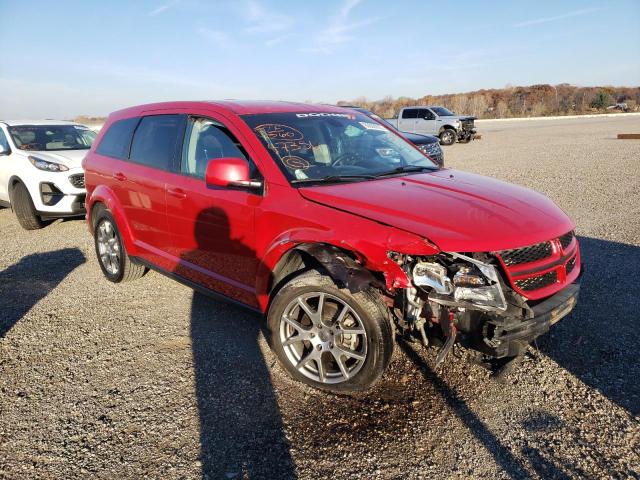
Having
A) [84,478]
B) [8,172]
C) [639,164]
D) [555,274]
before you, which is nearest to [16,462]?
[84,478]

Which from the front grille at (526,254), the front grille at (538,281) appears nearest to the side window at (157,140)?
the front grille at (526,254)

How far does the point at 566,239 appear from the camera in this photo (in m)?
3.21

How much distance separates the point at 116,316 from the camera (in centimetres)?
451

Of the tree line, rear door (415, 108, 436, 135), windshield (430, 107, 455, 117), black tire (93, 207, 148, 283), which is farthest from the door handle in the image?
the tree line

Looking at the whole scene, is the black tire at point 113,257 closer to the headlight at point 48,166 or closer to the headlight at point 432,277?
the headlight at point 48,166

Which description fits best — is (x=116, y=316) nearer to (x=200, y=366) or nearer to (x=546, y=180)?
(x=200, y=366)

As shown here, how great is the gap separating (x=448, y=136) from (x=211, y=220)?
2164 centimetres

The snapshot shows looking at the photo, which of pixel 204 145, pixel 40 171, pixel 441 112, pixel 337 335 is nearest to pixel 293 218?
pixel 337 335

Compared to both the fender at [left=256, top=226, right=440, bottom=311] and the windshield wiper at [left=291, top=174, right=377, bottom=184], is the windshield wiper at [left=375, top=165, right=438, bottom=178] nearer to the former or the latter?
the windshield wiper at [left=291, top=174, right=377, bottom=184]

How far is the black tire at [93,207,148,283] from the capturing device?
16.6 feet

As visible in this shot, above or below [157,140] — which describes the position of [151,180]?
below

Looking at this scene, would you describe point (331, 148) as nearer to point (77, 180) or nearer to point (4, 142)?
point (77, 180)

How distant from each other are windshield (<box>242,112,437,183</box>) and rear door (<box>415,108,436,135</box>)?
68.2ft

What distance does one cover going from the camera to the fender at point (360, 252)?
2670 millimetres
